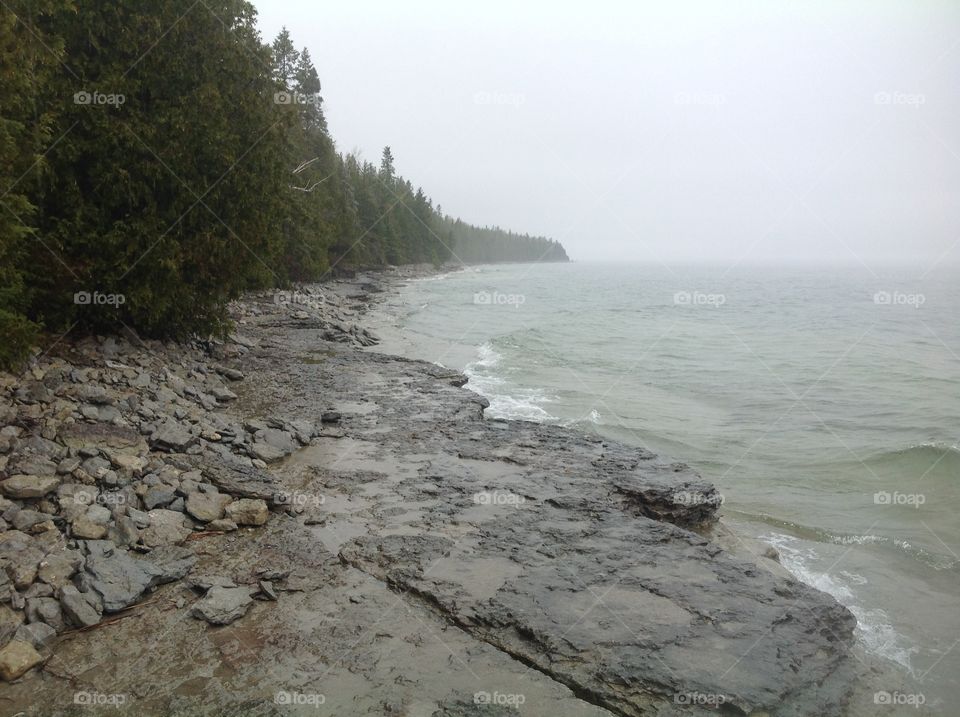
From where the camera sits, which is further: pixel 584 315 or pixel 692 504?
pixel 584 315

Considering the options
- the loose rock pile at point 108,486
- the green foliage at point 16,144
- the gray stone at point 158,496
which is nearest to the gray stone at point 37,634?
the loose rock pile at point 108,486

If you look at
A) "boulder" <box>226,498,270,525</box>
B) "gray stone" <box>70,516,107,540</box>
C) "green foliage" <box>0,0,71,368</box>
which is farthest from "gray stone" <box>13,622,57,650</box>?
Answer: "green foliage" <box>0,0,71,368</box>

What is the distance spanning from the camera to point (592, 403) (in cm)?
1662

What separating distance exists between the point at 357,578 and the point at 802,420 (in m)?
14.0

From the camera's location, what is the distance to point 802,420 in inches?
636

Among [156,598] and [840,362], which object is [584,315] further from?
[156,598]

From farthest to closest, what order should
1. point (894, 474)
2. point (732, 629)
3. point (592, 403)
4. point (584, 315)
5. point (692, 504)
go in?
point (584, 315) < point (592, 403) < point (894, 474) < point (692, 504) < point (732, 629)

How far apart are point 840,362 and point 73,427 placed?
90.5ft

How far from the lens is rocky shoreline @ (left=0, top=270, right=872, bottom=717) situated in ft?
15.2

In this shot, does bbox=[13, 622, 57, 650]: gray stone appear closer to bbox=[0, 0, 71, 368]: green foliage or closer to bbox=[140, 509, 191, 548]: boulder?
bbox=[140, 509, 191, 548]: boulder

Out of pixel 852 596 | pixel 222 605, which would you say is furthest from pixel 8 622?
pixel 852 596

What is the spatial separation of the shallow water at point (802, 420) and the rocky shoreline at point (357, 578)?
125 centimetres

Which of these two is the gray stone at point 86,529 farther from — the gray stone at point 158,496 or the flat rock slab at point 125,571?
the gray stone at point 158,496

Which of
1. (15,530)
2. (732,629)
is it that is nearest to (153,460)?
(15,530)
